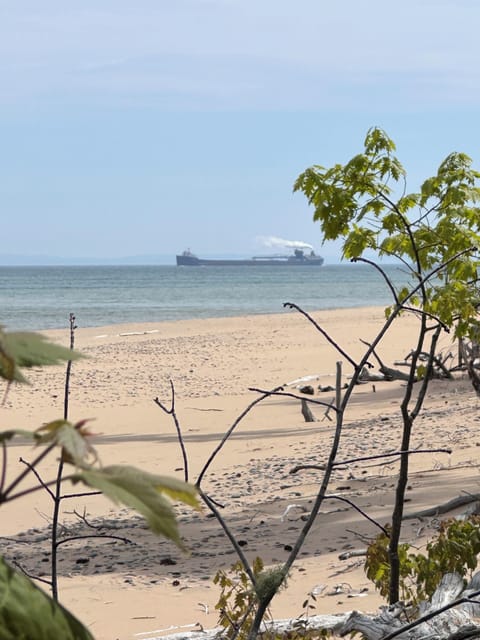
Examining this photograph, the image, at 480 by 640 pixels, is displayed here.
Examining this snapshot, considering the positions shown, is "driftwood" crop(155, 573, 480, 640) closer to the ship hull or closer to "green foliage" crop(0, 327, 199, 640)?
"green foliage" crop(0, 327, 199, 640)

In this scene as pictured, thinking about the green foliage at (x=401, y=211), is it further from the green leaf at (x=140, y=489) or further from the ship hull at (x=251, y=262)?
the ship hull at (x=251, y=262)

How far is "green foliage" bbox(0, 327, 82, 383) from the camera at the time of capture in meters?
0.68

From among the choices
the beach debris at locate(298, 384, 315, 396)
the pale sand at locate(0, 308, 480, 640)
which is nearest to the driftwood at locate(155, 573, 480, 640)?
the pale sand at locate(0, 308, 480, 640)

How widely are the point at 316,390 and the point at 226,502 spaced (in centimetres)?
718

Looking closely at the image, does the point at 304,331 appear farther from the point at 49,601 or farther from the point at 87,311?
the point at 49,601

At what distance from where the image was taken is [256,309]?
162ft

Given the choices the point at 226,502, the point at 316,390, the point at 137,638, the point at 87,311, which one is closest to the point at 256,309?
the point at 87,311

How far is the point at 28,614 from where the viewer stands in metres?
0.69

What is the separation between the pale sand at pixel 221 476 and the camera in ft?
16.9

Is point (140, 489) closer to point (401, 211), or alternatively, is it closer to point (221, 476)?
point (401, 211)

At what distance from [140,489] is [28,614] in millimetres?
119

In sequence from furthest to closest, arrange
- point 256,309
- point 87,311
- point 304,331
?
point 256,309, point 87,311, point 304,331

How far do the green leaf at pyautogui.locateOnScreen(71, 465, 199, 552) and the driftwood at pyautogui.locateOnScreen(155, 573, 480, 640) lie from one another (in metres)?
2.11

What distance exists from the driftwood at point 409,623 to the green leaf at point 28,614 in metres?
2.15
